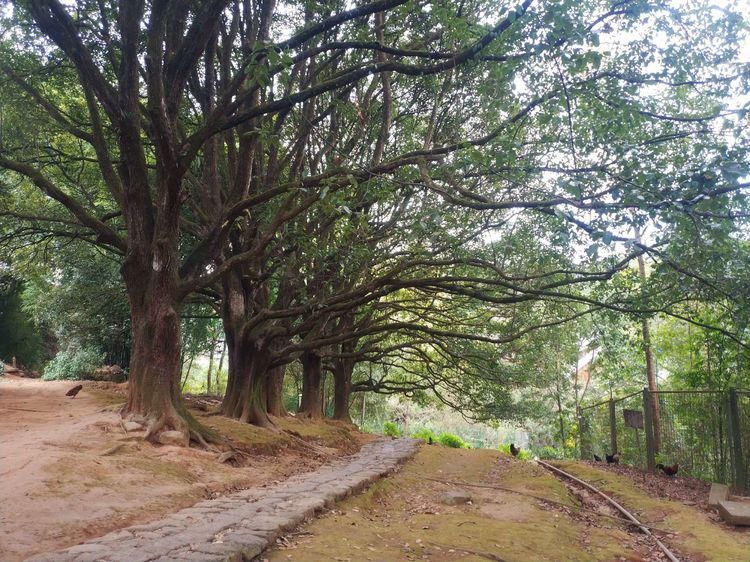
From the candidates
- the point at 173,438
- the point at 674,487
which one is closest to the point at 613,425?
the point at 674,487

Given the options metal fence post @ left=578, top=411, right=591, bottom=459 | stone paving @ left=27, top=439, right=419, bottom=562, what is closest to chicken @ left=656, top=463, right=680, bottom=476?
stone paving @ left=27, top=439, right=419, bottom=562

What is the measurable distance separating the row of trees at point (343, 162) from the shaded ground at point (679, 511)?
10.1ft

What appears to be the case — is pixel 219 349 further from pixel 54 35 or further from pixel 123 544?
pixel 123 544

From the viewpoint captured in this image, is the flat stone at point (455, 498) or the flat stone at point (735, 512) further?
the flat stone at point (455, 498)

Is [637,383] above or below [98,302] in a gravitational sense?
below

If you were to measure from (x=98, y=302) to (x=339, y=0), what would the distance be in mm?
12614

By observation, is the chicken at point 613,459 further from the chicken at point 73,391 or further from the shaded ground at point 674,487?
the chicken at point 73,391

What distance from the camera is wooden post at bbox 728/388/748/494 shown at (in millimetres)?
9570

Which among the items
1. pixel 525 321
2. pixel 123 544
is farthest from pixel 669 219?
pixel 525 321

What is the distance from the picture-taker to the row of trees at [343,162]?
614 cm

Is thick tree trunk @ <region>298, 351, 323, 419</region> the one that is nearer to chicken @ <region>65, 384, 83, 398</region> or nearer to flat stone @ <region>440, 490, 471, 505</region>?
chicken @ <region>65, 384, 83, 398</region>

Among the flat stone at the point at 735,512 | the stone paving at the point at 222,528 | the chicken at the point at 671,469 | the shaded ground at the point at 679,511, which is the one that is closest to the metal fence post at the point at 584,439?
the shaded ground at the point at 679,511

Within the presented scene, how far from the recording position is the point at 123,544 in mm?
4254

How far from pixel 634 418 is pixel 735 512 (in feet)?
16.1
